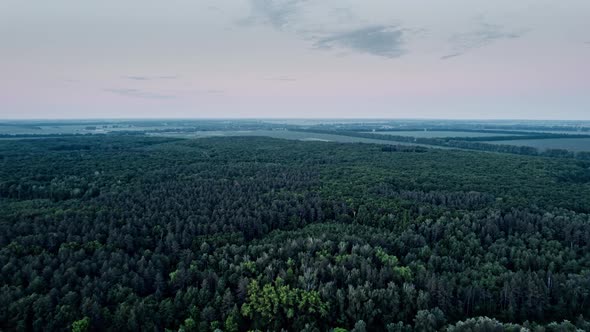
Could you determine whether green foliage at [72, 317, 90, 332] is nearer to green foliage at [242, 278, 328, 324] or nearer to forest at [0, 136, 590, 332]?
forest at [0, 136, 590, 332]

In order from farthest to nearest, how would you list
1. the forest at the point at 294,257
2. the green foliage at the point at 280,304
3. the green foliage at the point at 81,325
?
the green foliage at the point at 280,304 → the forest at the point at 294,257 → the green foliage at the point at 81,325

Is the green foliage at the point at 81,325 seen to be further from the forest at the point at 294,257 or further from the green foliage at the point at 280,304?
the green foliage at the point at 280,304

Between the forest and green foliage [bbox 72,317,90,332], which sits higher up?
the forest

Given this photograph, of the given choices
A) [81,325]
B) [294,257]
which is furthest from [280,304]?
[81,325]

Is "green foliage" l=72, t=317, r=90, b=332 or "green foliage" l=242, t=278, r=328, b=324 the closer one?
"green foliage" l=72, t=317, r=90, b=332

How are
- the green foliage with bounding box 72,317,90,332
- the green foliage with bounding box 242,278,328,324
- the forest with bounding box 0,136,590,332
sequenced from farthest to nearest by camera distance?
the green foliage with bounding box 242,278,328,324 → the forest with bounding box 0,136,590,332 → the green foliage with bounding box 72,317,90,332

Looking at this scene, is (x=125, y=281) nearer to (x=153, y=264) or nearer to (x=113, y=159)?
(x=153, y=264)

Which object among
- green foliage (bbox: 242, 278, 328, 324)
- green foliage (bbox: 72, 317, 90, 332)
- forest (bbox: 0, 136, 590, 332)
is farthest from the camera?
green foliage (bbox: 242, 278, 328, 324)

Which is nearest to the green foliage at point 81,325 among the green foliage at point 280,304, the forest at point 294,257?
the forest at point 294,257

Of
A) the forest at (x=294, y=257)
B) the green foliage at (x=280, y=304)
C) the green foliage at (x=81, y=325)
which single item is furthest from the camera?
the green foliage at (x=280, y=304)

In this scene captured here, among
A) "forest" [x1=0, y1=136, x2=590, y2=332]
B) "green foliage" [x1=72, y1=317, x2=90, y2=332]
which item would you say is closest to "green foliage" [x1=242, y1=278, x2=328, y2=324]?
"forest" [x1=0, y1=136, x2=590, y2=332]
